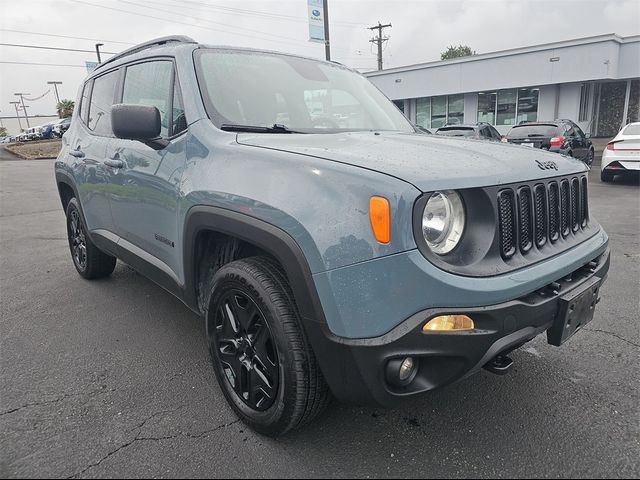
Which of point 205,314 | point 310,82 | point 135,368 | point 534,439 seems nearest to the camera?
point 534,439

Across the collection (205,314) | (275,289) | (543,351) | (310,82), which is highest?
(310,82)

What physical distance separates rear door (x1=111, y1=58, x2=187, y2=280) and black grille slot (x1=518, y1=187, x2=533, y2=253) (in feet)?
5.55

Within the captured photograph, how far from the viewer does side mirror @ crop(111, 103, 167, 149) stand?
2506 mm

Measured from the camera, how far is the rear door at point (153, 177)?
262 centimetres

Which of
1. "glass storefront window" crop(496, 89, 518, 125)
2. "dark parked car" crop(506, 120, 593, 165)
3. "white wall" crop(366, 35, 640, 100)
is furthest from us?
"glass storefront window" crop(496, 89, 518, 125)

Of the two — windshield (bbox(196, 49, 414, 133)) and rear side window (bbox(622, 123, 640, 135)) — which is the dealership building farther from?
windshield (bbox(196, 49, 414, 133))

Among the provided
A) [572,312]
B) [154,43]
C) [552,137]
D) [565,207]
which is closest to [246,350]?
[572,312]

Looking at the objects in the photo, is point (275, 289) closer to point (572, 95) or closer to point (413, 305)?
point (413, 305)

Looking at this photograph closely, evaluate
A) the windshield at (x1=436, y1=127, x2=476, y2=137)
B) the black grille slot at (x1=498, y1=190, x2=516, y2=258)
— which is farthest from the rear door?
the windshield at (x1=436, y1=127, x2=476, y2=137)

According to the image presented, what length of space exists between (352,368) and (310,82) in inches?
80.7

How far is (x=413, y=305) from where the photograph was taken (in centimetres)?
168

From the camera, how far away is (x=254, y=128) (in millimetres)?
2514

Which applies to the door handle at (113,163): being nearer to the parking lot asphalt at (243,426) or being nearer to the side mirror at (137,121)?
the side mirror at (137,121)

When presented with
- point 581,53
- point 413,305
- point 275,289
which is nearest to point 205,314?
point 275,289
